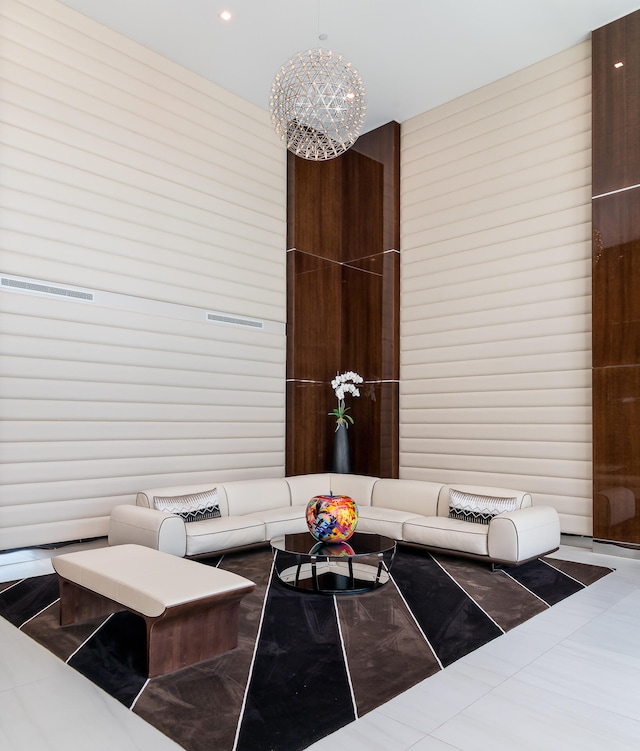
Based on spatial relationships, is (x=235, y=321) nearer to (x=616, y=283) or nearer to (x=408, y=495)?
(x=408, y=495)

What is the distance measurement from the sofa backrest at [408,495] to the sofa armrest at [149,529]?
237 centimetres

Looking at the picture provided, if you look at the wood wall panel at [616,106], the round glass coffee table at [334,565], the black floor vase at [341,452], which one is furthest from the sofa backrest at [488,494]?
the wood wall panel at [616,106]

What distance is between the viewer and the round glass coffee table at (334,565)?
4.10m

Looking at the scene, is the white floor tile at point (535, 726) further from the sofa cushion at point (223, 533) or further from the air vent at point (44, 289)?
the air vent at point (44, 289)

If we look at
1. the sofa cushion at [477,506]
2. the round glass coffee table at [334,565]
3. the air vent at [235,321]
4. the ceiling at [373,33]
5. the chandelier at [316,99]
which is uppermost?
the ceiling at [373,33]

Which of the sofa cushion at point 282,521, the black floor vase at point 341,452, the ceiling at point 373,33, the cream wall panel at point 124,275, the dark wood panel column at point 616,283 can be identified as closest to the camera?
the cream wall panel at point 124,275

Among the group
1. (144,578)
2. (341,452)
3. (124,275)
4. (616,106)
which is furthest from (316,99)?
(341,452)

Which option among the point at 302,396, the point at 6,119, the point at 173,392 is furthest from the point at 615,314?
the point at 6,119

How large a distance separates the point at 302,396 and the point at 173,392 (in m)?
1.76

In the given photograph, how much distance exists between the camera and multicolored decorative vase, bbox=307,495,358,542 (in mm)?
4309

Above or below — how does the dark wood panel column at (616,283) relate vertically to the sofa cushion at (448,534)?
above

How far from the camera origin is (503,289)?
6.34 metres

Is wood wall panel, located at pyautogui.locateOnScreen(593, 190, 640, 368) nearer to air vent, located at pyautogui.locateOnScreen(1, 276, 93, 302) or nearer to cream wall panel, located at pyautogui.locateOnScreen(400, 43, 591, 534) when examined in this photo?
cream wall panel, located at pyautogui.locateOnScreen(400, 43, 591, 534)

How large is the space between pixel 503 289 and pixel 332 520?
11.3 ft
